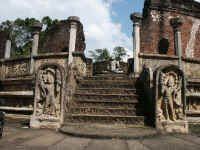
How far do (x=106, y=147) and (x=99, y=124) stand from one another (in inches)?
62.5

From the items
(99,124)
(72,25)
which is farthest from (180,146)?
(72,25)

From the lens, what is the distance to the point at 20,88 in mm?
6816

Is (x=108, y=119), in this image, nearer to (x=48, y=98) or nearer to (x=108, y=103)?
(x=108, y=103)


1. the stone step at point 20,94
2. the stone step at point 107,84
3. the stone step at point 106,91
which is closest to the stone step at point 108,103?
the stone step at point 106,91

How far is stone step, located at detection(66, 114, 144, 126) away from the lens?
428 cm

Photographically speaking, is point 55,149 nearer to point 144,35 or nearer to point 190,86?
point 190,86

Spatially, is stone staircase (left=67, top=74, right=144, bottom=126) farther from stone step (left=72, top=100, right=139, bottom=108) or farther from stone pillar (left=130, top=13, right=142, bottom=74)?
stone pillar (left=130, top=13, right=142, bottom=74)

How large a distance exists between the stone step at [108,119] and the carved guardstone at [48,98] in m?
0.40

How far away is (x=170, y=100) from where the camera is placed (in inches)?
164

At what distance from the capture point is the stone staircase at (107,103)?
4328 millimetres

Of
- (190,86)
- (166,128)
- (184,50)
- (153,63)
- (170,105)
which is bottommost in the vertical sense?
(166,128)

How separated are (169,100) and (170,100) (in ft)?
0.09

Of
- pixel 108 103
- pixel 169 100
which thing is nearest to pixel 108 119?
pixel 108 103

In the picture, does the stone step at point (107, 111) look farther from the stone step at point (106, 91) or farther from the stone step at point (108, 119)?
the stone step at point (106, 91)
